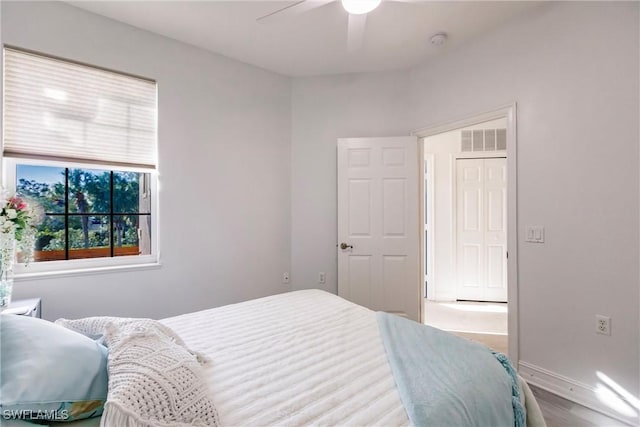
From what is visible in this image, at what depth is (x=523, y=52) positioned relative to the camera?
2418mm

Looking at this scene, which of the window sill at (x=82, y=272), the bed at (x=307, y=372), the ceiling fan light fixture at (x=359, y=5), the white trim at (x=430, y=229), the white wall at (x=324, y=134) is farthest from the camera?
the white trim at (x=430, y=229)

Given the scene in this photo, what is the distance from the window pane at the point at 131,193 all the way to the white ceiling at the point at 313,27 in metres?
1.26

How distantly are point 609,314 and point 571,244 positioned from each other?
0.47m

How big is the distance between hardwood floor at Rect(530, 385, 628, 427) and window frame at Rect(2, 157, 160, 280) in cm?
304

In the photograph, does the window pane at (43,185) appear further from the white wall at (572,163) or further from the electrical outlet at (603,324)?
the electrical outlet at (603,324)

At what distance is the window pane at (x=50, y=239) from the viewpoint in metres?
2.27

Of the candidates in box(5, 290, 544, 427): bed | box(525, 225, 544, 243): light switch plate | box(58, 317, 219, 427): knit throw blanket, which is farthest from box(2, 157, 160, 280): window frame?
box(525, 225, 544, 243): light switch plate

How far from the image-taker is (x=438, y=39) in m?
2.74

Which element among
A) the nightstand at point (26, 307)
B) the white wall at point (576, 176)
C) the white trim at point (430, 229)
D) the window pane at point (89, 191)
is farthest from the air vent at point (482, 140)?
the nightstand at point (26, 307)

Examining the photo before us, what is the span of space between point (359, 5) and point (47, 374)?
2118 millimetres

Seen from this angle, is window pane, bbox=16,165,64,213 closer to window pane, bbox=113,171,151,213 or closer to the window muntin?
the window muntin

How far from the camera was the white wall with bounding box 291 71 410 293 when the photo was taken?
11.3 feet

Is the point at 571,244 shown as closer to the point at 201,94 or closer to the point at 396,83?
the point at 396,83

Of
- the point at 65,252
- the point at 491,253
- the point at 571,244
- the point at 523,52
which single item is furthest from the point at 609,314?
the point at 65,252
